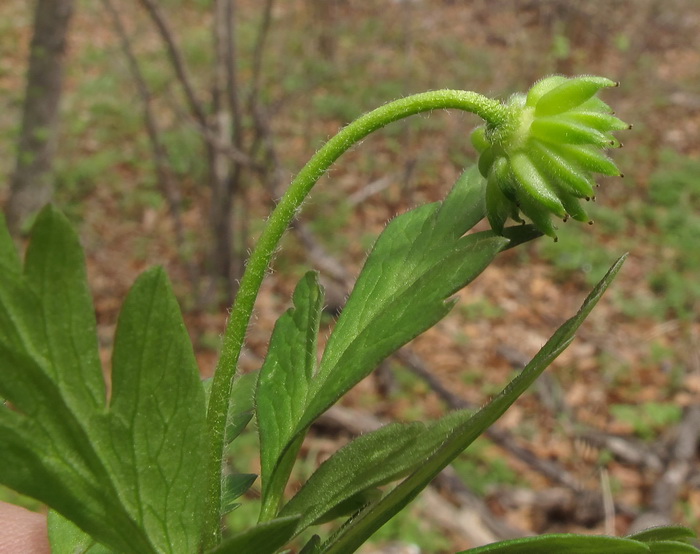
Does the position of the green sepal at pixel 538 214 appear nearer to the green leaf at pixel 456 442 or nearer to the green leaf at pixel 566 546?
the green leaf at pixel 456 442

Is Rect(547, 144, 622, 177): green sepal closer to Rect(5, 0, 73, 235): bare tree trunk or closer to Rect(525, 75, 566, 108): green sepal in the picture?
Rect(525, 75, 566, 108): green sepal

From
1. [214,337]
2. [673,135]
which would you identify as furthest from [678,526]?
[673,135]

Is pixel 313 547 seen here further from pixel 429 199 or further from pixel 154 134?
pixel 429 199

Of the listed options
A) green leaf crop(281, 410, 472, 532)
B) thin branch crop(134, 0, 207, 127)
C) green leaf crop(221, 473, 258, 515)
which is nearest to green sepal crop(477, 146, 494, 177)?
green leaf crop(281, 410, 472, 532)

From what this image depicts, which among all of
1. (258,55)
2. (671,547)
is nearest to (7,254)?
(671,547)

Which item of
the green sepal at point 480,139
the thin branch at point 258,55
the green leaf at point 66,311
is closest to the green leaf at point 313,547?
the green leaf at point 66,311

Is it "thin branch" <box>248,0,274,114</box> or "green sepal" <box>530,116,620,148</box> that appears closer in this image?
"green sepal" <box>530,116,620,148</box>

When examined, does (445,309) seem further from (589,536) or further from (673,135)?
(673,135)
